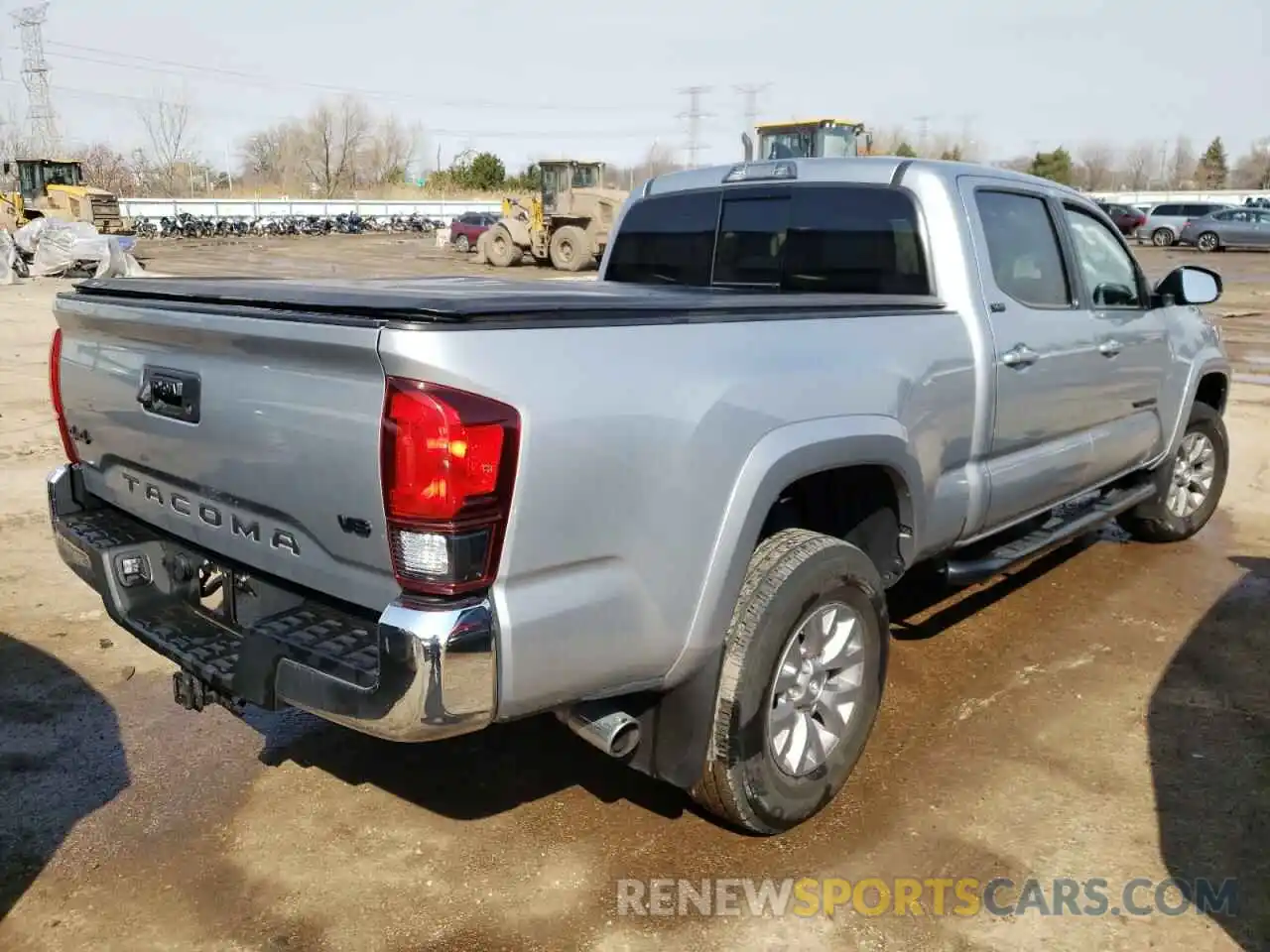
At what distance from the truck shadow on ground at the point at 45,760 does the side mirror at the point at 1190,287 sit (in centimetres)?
504

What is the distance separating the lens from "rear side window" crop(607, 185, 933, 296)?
4.09 metres

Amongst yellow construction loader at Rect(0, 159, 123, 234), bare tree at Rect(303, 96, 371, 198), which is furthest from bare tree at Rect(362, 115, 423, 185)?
yellow construction loader at Rect(0, 159, 123, 234)

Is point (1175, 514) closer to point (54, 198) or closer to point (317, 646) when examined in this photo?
point (317, 646)

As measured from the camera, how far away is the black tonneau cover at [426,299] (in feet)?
7.71

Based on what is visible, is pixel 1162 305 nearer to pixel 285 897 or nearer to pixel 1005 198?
pixel 1005 198

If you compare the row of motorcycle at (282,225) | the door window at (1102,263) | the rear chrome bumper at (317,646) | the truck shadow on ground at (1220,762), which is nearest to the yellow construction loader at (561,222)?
the row of motorcycle at (282,225)

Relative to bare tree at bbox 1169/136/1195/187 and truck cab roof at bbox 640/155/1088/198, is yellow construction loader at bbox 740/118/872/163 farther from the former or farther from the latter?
bare tree at bbox 1169/136/1195/187

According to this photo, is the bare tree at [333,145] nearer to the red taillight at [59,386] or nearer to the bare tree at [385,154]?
the bare tree at [385,154]

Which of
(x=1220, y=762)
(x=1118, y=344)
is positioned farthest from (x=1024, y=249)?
(x=1220, y=762)

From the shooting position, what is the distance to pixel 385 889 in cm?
304

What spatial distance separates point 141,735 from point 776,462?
261 cm

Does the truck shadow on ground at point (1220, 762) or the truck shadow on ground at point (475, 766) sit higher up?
the truck shadow on ground at point (1220, 762)

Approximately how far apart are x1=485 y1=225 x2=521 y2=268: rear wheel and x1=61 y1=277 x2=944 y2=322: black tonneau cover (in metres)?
29.8

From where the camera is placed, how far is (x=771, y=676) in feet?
9.90
